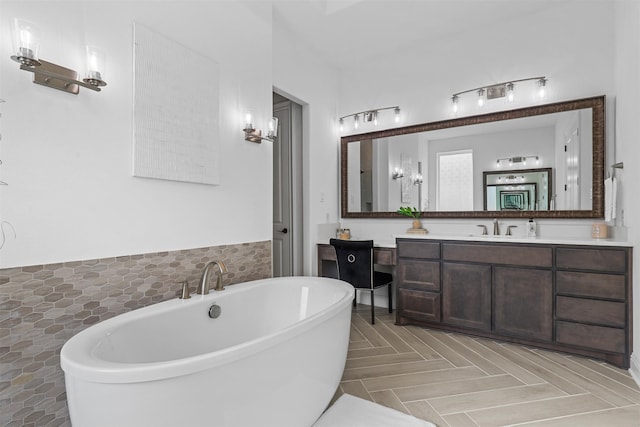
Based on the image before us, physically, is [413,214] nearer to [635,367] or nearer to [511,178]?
[511,178]

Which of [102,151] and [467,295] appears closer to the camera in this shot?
[102,151]

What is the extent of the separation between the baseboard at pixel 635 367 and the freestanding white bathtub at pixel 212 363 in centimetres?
190

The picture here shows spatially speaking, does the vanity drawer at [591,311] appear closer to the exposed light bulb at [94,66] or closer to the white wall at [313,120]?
the white wall at [313,120]

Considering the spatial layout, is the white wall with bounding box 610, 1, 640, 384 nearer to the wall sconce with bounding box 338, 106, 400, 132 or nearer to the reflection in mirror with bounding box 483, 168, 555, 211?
the reflection in mirror with bounding box 483, 168, 555, 211

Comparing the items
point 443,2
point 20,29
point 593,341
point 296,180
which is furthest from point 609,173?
point 20,29

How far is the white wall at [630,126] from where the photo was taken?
2.17m

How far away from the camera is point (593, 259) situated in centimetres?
243

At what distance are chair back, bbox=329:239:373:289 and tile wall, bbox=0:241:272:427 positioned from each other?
1.83 m

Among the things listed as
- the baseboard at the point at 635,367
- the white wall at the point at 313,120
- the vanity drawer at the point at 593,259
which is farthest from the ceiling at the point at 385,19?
the baseboard at the point at 635,367

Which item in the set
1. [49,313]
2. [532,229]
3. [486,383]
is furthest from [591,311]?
[49,313]

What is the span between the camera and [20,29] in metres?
1.38

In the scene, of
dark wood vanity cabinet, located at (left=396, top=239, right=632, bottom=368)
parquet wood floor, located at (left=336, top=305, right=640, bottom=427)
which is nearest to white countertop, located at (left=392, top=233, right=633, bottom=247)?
dark wood vanity cabinet, located at (left=396, top=239, right=632, bottom=368)

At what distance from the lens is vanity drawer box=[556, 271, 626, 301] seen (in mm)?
2352

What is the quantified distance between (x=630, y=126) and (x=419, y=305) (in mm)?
2068
